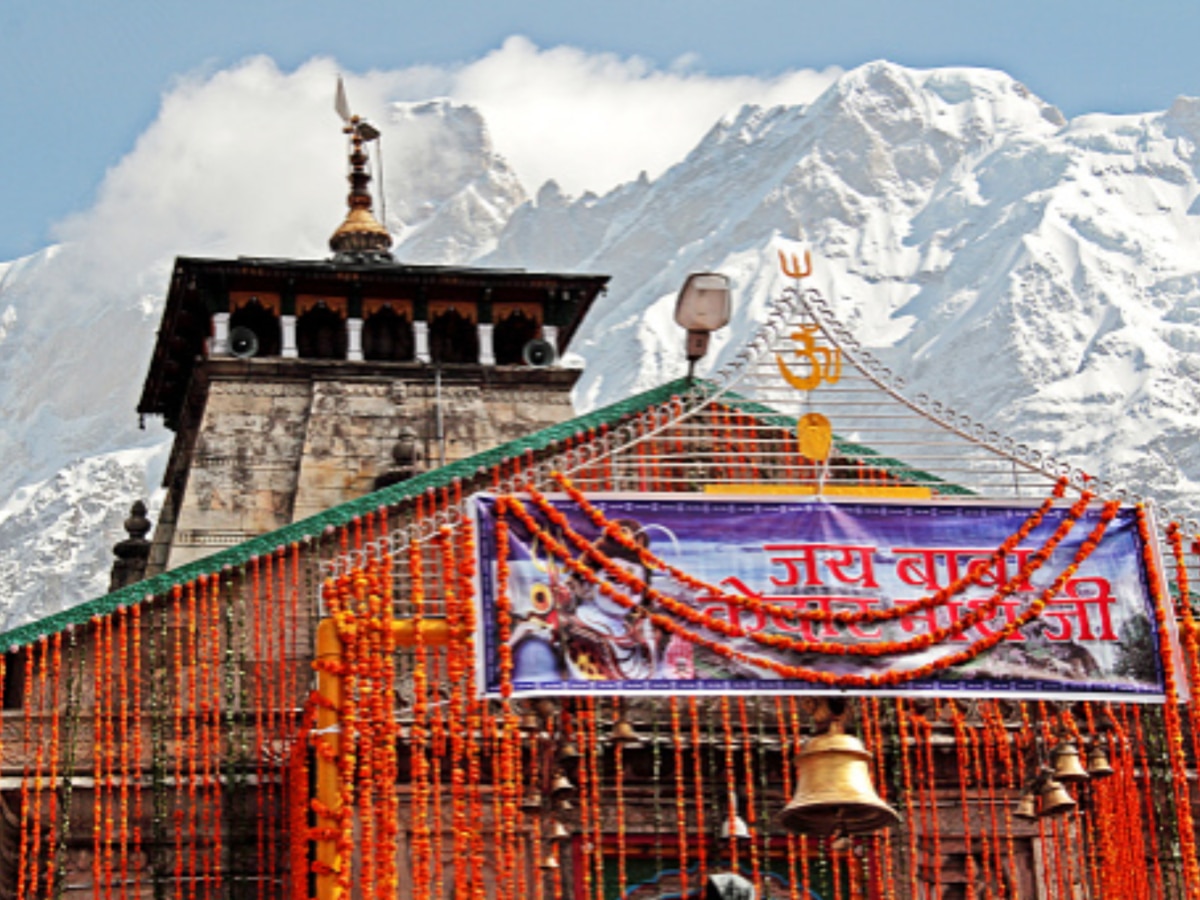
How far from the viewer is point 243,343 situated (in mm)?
31172

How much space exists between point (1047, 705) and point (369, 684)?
7.17 metres

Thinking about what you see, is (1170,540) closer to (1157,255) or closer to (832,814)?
(832,814)

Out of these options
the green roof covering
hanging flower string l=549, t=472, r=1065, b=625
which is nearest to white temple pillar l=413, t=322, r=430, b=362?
the green roof covering

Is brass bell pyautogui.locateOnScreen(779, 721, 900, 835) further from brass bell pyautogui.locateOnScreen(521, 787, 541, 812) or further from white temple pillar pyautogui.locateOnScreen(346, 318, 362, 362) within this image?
white temple pillar pyautogui.locateOnScreen(346, 318, 362, 362)

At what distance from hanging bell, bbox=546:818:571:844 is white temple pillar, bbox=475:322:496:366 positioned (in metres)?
11.8

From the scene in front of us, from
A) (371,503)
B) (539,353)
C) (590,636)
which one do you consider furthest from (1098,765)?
(539,353)

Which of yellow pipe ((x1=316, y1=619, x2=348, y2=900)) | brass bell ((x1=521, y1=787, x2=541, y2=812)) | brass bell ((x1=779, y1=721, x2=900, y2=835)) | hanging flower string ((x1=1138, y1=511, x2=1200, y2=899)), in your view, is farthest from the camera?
brass bell ((x1=521, y1=787, x2=541, y2=812))

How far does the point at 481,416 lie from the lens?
3097 cm

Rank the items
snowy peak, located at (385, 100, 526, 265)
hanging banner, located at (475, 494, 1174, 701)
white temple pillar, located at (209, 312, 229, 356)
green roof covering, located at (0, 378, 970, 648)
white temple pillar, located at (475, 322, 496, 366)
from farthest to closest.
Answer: snowy peak, located at (385, 100, 526, 265) < white temple pillar, located at (475, 322, 496, 366) < white temple pillar, located at (209, 312, 229, 356) < green roof covering, located at (0, 378, 970, 648) < hanging banner, located at (475, 494, 1174, 701)

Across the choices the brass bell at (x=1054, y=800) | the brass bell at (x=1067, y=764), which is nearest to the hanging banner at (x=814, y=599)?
the brass bell at (x=1067, y=764)

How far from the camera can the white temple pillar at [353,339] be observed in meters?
31.4

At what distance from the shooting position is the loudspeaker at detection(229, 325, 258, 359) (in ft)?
102

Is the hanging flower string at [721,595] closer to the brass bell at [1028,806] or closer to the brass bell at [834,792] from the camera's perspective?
the brass bell at [834,792]

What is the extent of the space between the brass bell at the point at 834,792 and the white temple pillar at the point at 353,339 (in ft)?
50.6
